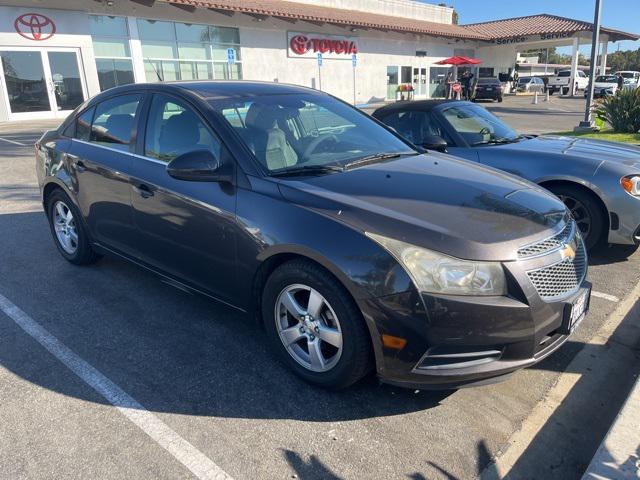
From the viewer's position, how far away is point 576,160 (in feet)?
16.0

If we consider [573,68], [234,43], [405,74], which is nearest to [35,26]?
[234,43]

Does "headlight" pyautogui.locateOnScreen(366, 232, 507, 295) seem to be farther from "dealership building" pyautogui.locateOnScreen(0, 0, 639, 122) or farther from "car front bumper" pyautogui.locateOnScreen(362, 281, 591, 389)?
"dealership building" pyautogui.locateOnScreen(0, 0, 639, 122)

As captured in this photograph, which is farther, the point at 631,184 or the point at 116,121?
the point at 631,184

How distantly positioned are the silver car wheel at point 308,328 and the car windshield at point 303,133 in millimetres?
799

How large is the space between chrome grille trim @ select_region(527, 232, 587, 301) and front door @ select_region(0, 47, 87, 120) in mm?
19623

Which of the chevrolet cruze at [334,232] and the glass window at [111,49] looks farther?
the glass window at [111,49]

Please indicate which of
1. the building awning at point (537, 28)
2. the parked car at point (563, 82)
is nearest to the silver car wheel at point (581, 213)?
the building awning at point (537, 28)

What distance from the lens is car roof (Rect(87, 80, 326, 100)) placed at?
3639 millimetres

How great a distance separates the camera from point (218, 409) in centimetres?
279

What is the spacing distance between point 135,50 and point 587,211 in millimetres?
19471

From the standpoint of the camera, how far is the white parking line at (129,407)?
7.86 feet

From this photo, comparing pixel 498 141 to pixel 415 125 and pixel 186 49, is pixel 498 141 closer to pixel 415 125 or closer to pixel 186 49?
pixel 415 125

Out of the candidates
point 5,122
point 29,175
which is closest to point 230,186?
point 29,175

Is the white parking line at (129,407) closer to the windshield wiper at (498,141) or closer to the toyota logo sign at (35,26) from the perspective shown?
the windshield wiper at (498,141)
